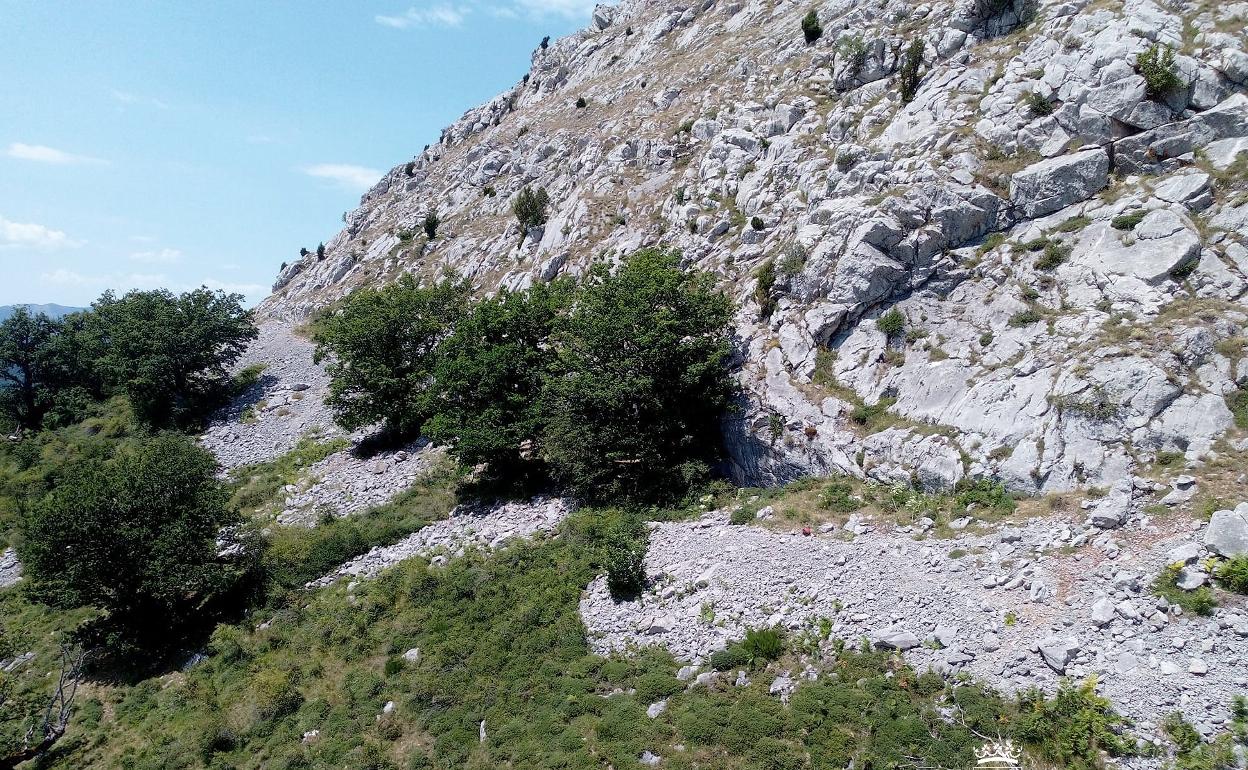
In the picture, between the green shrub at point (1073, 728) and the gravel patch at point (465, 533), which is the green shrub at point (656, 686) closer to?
the green shrub at point (1073, 728)

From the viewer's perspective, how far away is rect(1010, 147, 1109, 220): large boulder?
24.3 meters

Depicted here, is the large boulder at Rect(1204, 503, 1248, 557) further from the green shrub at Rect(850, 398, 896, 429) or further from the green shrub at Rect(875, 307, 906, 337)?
the green shrub at Rect(875, 307, 906, 337)

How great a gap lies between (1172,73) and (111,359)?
66.2 m

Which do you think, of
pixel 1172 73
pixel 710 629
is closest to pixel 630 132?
pixel 1172 73

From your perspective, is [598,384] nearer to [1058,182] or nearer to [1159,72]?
[1058,182]

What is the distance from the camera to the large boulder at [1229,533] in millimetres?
13336

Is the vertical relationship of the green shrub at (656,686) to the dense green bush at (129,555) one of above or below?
below

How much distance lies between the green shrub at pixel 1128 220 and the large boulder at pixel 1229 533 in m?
12.7

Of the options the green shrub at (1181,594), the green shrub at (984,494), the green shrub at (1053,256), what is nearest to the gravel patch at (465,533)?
the green shrub at (984,494)

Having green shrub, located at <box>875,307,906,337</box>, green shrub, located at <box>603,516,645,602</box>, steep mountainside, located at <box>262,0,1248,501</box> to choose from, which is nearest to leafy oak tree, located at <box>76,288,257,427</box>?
steep mountainside, located at <box>262,0,1248,501</box>

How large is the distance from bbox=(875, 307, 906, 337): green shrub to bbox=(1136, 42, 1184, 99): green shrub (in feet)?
42.4

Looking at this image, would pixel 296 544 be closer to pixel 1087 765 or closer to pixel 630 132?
pixel 1087 765

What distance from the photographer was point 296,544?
2777 centimetres
